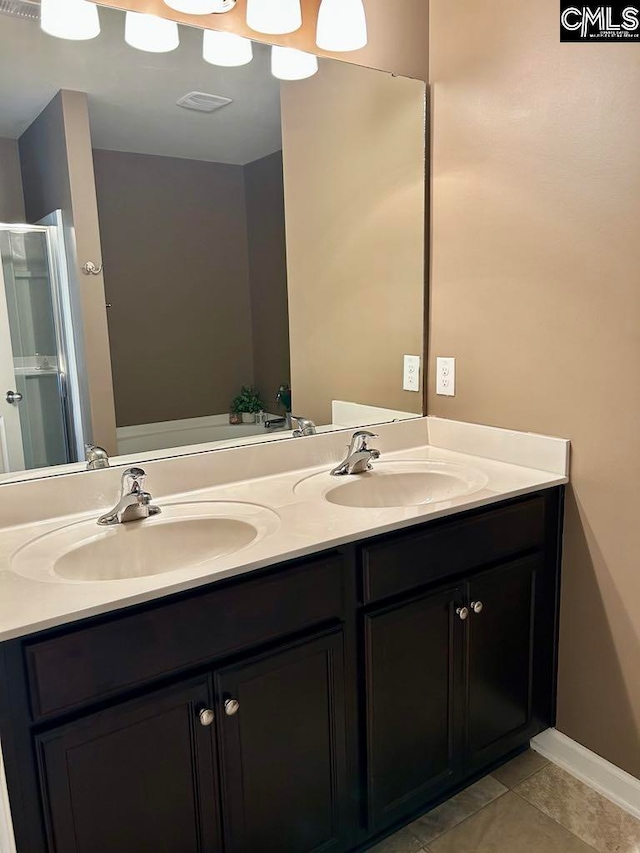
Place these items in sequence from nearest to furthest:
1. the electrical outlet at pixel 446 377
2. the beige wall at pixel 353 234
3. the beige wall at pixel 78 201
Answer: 1. the beige wall at pixel 78 201
2. the beige wall at pixel 353 234
3. the electrical outlet at pixel 446 377

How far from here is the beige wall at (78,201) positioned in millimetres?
1452

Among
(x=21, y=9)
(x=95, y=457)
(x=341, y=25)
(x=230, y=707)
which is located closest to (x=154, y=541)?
(x=95, y=457)

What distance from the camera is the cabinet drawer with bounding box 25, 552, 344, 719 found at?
1.05m

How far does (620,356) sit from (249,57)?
1.24m

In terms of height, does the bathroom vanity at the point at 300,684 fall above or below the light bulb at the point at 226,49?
below

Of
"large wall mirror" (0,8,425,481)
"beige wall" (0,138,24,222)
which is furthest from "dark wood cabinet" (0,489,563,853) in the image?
"beige wall" (0,138,24,222)

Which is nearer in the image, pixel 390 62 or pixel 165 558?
pixel 165 558

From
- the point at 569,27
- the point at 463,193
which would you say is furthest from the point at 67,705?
the point at 569,27

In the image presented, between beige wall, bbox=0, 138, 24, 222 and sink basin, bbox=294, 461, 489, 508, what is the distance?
952mm

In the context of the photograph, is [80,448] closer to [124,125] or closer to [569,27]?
[124,125]

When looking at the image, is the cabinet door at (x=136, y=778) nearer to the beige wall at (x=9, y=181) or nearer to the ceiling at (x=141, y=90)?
the beige wall at (x=9, y=181)

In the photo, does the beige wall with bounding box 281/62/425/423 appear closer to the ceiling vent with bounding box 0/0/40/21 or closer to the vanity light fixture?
the vanity light fixture

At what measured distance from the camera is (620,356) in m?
1.60

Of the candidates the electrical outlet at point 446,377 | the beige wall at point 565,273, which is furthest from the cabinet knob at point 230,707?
the electrical outlet at point 446,377
